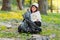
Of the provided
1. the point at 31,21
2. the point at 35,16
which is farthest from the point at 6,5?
the point at 31,21

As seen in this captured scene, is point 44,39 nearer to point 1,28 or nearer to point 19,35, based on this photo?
point 19,35

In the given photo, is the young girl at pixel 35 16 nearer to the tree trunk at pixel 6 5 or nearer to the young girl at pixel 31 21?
the young girl at pixel 31 21

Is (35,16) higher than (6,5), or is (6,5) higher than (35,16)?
(35,16)

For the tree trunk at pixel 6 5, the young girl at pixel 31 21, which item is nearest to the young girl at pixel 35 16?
the young girl at pixel 31 21

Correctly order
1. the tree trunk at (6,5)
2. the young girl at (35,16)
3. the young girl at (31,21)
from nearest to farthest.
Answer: the young girl at (31,21)
the young girl at (35,16)
the tree trunk at (6,5)

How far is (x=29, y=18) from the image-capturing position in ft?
29.4

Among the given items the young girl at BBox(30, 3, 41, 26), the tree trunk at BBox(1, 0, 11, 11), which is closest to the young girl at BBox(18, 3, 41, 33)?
the young girl at BBox(30, 3, 41, 26)

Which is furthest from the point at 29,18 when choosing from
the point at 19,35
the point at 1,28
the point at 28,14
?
the point at 1,28

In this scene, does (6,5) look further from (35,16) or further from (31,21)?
(31,21)

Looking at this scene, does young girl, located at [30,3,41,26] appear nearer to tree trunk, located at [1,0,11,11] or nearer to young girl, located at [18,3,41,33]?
young girl, located at [18,3,41,33]

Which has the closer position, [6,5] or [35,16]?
[35,16]

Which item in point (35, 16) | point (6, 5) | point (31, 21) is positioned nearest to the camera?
point (31, 21)

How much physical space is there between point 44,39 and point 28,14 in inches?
46.6

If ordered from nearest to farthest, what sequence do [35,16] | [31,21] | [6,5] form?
[31,21], [35,16], [6,5]
